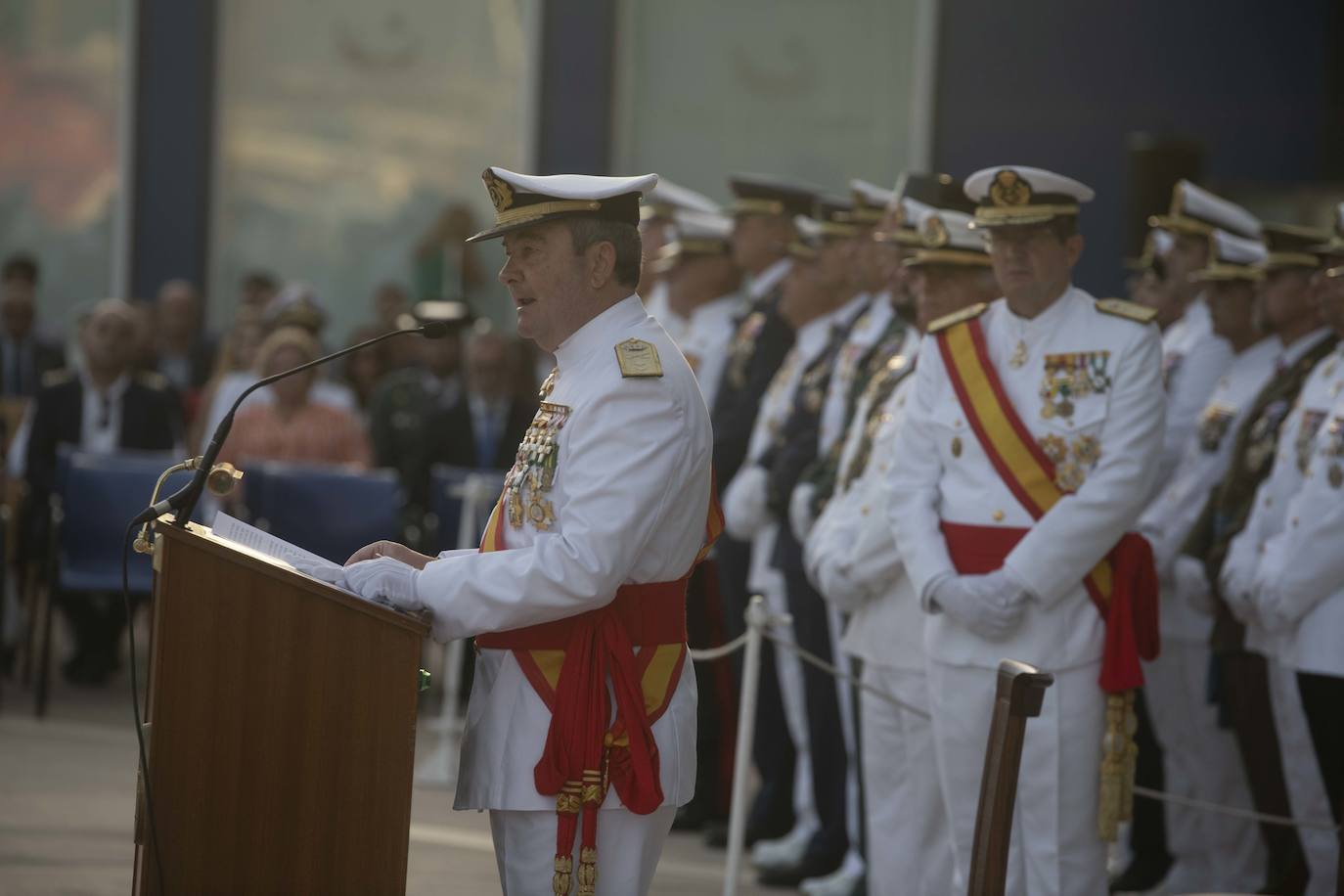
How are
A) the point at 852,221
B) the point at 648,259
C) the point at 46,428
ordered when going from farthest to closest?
the point at 46,428 < the point at 648,259 < the point at 852,221

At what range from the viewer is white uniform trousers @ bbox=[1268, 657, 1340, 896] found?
466 cm

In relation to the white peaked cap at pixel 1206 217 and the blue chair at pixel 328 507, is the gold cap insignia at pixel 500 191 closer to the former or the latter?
the white peaked cap at pixel 1206 217

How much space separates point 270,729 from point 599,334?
2.62ft

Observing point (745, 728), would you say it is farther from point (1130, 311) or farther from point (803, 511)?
point (1130, 311)

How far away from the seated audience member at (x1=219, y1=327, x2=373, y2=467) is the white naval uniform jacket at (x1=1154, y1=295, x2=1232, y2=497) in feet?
12.0

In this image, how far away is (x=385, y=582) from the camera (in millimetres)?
2846

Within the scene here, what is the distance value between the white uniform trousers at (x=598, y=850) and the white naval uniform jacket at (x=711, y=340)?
3.59 m

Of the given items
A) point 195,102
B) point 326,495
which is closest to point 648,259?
point 326,495

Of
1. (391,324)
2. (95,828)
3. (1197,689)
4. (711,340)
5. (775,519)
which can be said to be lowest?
(95,828)

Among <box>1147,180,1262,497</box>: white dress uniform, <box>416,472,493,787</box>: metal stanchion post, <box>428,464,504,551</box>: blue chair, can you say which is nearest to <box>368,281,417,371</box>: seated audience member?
<box>428,464,504,551</box>: blue chair

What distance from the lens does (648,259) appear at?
24.9 ft

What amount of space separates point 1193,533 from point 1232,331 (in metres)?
0.68

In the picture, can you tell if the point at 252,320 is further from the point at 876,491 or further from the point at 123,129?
the point at 876,491

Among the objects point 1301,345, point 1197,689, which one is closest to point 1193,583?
point 1197,689
